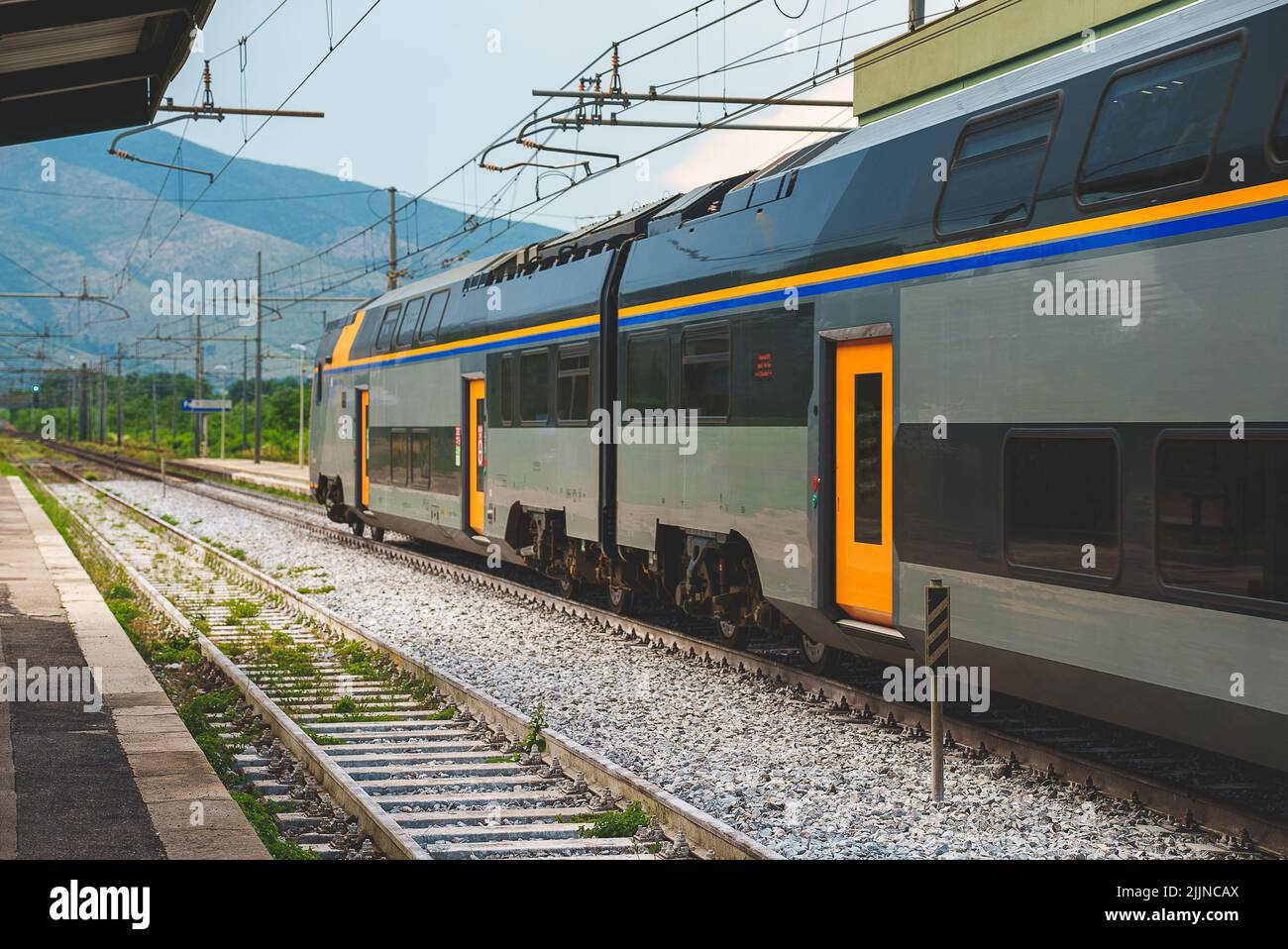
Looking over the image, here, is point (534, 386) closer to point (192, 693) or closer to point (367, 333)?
point (192, 693)

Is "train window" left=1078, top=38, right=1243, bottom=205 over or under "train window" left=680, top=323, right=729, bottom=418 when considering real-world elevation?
over

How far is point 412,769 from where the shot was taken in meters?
8.86

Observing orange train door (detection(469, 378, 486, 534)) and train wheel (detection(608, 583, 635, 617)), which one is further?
orange train door (detection(469, 378, 486, 534))

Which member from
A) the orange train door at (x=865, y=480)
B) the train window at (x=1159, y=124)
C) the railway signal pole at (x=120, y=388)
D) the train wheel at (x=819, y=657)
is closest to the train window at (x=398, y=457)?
the train wheel at (x=819, y=657)

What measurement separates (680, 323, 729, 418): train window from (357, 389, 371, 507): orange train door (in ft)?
42.6

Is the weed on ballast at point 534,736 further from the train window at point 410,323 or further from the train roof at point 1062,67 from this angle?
the train window at point 410,323

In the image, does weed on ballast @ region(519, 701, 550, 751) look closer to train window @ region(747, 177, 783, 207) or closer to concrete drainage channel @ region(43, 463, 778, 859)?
concrete drainage channel @ region(43, 463, 778, 859)

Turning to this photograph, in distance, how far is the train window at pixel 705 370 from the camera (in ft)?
37.8

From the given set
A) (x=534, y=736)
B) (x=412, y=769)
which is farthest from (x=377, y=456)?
(x=412, y=769)

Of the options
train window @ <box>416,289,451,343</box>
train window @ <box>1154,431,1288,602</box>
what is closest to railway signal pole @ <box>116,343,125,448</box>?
train window @ <box>416,289,451,343</box>

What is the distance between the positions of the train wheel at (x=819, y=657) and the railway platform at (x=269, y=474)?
98.6 ft

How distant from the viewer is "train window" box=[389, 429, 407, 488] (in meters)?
21.4
